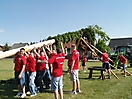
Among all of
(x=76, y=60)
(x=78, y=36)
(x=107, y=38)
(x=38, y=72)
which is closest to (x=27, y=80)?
(x=38, y=72)

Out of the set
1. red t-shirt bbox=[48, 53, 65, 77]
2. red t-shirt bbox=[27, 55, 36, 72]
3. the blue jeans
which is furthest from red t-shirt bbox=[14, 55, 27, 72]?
red t-shirt bbox=[48, 53, 65, 77]

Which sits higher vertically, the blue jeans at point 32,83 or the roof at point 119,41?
the roof at point 119,41

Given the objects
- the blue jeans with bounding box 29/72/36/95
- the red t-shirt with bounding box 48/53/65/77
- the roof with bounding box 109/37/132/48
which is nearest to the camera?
the red t-shirt with bounding box 48/53/65/77

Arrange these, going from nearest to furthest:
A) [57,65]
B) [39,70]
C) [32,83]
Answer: [57,65]
[32,83]
[39,70]

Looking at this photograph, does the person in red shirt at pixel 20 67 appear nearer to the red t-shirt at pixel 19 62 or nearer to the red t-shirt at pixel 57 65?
the red t-shirt at pixel 19 62

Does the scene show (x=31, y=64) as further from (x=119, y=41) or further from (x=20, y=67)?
(x=119, y=41)

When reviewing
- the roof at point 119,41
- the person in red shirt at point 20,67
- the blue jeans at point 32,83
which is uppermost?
the roof at point 119,41

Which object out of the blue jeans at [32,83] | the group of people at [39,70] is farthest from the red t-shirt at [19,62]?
the blue jeans at [32,83]

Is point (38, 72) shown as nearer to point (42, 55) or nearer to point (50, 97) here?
point (42, 55)

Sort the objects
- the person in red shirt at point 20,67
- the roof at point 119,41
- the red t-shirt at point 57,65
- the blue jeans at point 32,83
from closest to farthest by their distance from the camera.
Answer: the red t-shirt at point 57,65
the person in red shirt at point 20,67
the blue jeans at point 32,83
the roof at point 119,41

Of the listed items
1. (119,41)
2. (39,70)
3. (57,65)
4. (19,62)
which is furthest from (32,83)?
(119,41)

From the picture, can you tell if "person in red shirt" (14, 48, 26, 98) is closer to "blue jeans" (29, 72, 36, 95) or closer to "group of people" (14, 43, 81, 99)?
"group of people" (14, 43, 81, 99)

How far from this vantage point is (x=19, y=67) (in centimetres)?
793

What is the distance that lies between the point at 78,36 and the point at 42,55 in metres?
5.23
